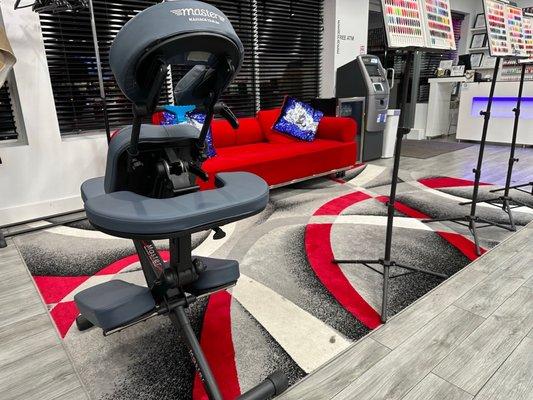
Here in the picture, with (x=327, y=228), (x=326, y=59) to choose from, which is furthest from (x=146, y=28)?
(x=326, y=59)

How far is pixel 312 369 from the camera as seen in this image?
58.5 inches

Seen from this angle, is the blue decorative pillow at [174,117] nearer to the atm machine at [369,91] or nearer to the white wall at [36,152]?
the white wall at [36,152]

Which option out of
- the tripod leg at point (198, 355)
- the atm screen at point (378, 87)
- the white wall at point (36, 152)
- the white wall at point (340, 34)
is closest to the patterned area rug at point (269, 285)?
the tripod leg at point (198, 355)

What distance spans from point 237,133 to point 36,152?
1947 millimetres

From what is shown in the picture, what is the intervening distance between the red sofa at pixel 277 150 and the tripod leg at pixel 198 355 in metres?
1.72

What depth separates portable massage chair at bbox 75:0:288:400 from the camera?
95cm

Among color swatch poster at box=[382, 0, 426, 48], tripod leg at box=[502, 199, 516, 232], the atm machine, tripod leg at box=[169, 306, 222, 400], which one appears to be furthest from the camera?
Answer: the atm machine

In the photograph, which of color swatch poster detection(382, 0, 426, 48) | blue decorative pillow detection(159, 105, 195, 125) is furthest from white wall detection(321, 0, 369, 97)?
color swatch poster detection(382, 0, 426, 48)

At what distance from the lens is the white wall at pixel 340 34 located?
5.23m

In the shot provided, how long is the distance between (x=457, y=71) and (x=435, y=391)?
7.16 metres

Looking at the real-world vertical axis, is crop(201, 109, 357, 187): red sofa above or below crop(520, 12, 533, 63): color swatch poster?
below

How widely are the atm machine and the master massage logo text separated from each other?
4.14 m

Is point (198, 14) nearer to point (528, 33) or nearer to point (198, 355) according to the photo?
point (198, 355)

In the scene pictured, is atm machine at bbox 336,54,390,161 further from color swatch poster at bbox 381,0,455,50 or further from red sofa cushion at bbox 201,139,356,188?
color swatch poster at bbox 381,0,455,50
